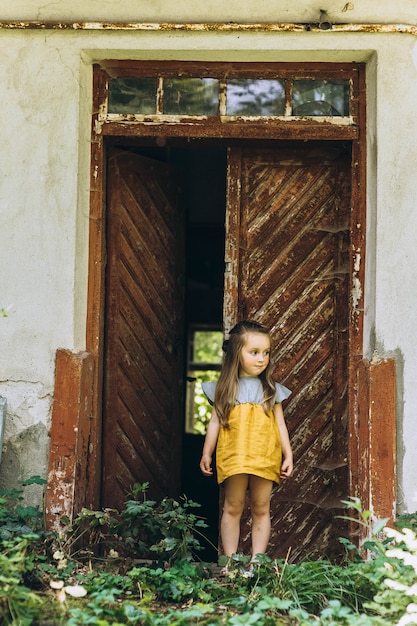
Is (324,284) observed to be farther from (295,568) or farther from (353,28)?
(295,568)

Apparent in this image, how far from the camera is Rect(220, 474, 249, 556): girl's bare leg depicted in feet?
15.8

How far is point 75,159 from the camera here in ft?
16.9

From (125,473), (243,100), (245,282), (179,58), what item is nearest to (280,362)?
(245,282)

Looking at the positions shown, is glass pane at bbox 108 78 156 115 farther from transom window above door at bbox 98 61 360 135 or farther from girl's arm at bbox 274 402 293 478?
girl's arm at bbox 274 402 293 478

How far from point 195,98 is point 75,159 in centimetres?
→ 86

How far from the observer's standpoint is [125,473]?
5.75m

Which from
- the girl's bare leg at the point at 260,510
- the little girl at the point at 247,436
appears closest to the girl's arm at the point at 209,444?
the little girl at the point at 247,436

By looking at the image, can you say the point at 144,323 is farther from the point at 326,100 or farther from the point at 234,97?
the point at 326,100

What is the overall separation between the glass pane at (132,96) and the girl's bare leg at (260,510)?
237 cm

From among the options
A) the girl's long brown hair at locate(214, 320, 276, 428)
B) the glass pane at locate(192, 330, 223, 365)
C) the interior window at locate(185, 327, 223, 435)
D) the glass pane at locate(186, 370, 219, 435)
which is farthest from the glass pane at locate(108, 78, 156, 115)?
the glass pane at locate(192, 330, 223, 365)

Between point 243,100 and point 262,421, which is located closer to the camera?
point 262,421

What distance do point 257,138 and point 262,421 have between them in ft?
5.83

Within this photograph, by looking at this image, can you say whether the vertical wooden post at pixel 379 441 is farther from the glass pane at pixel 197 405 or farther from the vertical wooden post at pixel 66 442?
the glass pane at pixel 197 405

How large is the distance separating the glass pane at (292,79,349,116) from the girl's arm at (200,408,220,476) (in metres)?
1.97
